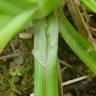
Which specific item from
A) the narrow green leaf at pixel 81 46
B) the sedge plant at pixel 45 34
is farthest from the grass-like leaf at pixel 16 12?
the narrow green leaf at pixel 81 46

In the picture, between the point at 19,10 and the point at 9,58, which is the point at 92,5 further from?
the point at 9,58

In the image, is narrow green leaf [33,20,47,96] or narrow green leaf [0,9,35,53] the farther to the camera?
narrow green leaf [33,20,47,96]

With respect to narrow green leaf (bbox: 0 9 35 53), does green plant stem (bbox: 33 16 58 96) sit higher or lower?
lower

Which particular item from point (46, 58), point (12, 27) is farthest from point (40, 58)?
point (12, 27)

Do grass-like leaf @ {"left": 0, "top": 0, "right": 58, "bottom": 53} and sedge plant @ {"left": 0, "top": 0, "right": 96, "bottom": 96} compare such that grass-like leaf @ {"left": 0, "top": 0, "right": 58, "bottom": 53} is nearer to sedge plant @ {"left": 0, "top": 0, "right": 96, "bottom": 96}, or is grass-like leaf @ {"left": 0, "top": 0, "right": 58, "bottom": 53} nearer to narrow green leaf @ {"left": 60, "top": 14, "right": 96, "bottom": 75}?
sedge plant @ {"left": 0, "top": 0, "right": 96, "bottom": 96}

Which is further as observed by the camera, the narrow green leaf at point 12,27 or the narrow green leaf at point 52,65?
the narrow green leaf at point 52,65

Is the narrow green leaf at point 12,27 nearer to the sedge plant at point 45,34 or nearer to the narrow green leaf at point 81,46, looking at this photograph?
the sedge plant at point 45,34

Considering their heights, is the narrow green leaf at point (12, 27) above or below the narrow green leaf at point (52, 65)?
above

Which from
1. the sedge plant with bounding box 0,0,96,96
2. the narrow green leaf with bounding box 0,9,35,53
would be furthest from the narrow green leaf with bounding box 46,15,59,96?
the narrow green leaf with bounding box 0,9,35,53
